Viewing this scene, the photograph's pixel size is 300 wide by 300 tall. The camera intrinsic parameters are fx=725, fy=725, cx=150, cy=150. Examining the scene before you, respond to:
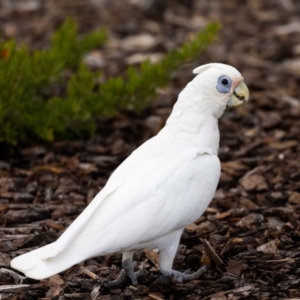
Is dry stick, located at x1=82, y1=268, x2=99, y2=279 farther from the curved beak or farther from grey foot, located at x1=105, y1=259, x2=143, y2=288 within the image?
the curved beak

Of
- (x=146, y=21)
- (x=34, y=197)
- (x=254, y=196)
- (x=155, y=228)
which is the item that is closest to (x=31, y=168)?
(x=34, y=197)

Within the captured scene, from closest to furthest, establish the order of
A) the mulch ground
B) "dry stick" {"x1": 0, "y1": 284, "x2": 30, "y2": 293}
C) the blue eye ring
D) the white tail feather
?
1. the white tail feather
2. "dry stick" {"x1": 0, "y1": 284, "x2": 30, "y2": 293}
3. the mulch ground
4. the blue eye ring

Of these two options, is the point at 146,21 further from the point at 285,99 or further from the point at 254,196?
the point at 254,196

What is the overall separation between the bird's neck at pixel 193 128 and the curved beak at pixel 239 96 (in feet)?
0.44

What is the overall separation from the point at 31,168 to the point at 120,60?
9.83 ft

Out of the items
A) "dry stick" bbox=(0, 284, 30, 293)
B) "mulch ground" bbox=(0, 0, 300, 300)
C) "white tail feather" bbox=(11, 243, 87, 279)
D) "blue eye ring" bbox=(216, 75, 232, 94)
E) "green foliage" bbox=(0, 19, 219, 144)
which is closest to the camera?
"white tail feather" bbox=(11, 243, 87, 279)

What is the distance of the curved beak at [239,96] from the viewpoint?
425 centimetres

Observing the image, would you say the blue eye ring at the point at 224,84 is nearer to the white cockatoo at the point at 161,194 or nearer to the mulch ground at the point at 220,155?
the white cockatoo at the point at 161,194

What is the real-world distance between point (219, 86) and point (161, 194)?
766 millimetres

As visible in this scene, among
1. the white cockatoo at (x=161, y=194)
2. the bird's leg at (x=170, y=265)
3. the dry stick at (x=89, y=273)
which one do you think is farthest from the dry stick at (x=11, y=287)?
the bird's leg at (x=170, y=265)

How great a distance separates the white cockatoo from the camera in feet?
12.2

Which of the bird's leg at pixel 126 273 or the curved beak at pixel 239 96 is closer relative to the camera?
the bird's leg at pixel 126 273

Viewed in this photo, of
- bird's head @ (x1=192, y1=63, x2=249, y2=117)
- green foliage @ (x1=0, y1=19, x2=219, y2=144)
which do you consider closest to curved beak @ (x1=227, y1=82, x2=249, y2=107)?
bird's head @ (x1=192, y1=63, x2=249, y2=117)

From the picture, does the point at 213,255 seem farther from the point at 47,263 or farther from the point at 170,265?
the point at 47,263
